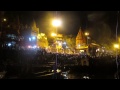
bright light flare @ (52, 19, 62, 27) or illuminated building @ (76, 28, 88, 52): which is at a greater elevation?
bright light flare @ (52, 19, 62, 27)

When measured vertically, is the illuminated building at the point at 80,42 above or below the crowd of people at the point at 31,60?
above

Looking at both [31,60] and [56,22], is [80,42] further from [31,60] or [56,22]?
[31,60]

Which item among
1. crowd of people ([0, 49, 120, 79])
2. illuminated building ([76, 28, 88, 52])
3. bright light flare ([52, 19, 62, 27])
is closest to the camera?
crowd of people ([0, 49, 120, 79])

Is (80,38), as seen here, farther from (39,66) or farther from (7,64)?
(7,64)

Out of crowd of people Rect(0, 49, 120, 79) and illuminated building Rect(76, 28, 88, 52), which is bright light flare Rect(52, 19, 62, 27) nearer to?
illuminated building Rect(76, 28, 88, 52)

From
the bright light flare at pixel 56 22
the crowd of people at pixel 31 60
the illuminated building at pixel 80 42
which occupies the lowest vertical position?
the crowd of people at pixel 31 60

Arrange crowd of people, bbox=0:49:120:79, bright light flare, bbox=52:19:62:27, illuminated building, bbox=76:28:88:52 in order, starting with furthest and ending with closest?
illuminated building, bbox=76:28:88:52
bright light flare, bbox=52:19:62:27
crowd of people, bbox=0:49:120:79

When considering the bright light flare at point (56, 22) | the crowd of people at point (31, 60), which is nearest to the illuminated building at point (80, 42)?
the crowd of people at point (31, 60)

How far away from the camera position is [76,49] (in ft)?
36.1

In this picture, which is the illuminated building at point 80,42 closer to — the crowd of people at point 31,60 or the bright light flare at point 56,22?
the crowd of people at point 31,60

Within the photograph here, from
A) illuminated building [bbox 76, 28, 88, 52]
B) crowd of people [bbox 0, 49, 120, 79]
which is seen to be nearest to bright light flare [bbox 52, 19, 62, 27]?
illuminated building [bbox 76, 28, 88, 52]

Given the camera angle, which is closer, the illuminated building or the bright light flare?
the bright light flare

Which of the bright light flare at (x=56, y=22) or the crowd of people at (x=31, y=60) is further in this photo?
the bright light flare at (x=56, y=22)

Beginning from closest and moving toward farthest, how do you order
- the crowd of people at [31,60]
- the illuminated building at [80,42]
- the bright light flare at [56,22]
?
1. the crowd of people at [31,60]
2. the bright light flare at [56,22]
3. the illuminated building at [80,42]
